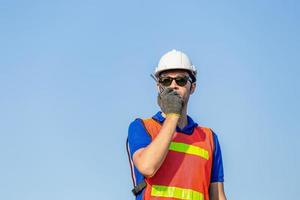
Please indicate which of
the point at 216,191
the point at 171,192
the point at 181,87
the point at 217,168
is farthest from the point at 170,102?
the point at 216,191

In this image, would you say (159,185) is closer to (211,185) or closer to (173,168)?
(173,168)

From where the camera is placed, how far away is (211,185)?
7477mm

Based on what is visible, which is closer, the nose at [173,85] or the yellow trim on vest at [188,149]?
the yellow trim on vest at [188,149]

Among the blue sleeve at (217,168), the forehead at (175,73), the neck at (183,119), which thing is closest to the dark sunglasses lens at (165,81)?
the forehead at (175,73)

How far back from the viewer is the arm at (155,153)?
6586 mm

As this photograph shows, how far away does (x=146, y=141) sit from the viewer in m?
6.98

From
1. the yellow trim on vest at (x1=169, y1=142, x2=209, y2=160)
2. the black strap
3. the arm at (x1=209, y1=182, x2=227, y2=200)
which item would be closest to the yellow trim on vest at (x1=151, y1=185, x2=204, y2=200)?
the black strap

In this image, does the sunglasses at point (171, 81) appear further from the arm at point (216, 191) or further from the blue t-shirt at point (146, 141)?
the arm at point (216, 191)

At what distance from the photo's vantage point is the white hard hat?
7512 millimetres

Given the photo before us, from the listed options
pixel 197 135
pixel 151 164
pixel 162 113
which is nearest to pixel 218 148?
pixel 197 135

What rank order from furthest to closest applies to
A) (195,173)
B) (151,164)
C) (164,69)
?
(164,69)
(195,173)
(151,164)

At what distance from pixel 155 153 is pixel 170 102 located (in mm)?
678

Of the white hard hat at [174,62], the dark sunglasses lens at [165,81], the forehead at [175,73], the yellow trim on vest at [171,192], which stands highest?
the white hard hat at [174,62]

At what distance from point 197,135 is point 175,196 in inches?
35.3
